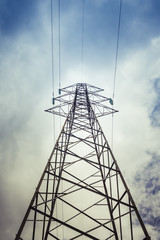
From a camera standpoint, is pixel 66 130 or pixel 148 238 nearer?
pixel 148 238

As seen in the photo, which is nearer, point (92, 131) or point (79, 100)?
point (92, 131)

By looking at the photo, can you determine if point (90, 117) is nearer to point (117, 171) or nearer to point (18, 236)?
point (117, 171)

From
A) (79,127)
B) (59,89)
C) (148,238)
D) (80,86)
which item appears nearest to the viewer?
(148,238)

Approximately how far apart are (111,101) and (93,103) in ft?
4.86

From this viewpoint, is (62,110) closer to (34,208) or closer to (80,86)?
(80,86)

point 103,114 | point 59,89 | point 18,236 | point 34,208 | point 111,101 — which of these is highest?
point 59,89

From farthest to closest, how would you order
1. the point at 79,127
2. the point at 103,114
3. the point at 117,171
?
the point at 103,114 < the point at 79,127 < the point at 117,171

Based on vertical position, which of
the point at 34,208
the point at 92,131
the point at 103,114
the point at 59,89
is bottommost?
the point at 34,208

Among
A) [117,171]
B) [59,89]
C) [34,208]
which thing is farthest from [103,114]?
[34,208]

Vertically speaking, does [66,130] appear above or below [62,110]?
below

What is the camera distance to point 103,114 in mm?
10641

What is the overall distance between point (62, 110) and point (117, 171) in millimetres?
6539

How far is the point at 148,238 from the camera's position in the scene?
11.0 feet

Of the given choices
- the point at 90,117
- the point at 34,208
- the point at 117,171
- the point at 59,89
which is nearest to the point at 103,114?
the point at 90,117
